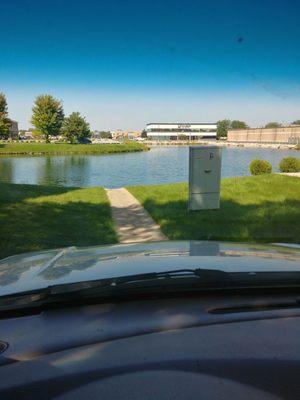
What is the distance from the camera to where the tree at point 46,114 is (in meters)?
81.4

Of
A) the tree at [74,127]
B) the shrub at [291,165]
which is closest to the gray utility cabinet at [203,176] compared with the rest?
the shrub at [291,165]

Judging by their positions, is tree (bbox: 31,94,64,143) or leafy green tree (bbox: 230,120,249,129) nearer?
tree (bbox: 31,94,64,143)

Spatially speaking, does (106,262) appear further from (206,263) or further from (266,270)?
(266,270)

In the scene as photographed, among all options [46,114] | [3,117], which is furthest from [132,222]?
[46,114]

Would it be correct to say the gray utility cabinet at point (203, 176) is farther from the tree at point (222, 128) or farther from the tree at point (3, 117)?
the tree at point (222, 128)

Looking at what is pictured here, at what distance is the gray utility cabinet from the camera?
1063 centimetres

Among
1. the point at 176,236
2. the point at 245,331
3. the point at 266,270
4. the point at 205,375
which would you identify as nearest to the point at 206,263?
the point at 266,270

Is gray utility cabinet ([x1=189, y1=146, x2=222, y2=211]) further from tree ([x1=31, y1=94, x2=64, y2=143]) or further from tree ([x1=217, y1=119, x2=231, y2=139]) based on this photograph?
tree ([x1=217, y1=119, x2=231, y2=139])

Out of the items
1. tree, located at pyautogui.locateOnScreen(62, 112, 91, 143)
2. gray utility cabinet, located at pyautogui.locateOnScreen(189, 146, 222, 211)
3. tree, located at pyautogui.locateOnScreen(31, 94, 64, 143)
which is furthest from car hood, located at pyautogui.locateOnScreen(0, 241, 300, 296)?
tree, located at pyautogui.locateOnScreen(62, 112, 91, 143)

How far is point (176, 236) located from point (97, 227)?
2.01 m

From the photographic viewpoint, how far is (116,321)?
64.4 inches

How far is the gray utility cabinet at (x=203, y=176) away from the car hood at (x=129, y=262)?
24.4 feet

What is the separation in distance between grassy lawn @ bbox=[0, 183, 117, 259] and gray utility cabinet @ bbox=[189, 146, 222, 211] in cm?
239

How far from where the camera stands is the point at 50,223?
9.15m
